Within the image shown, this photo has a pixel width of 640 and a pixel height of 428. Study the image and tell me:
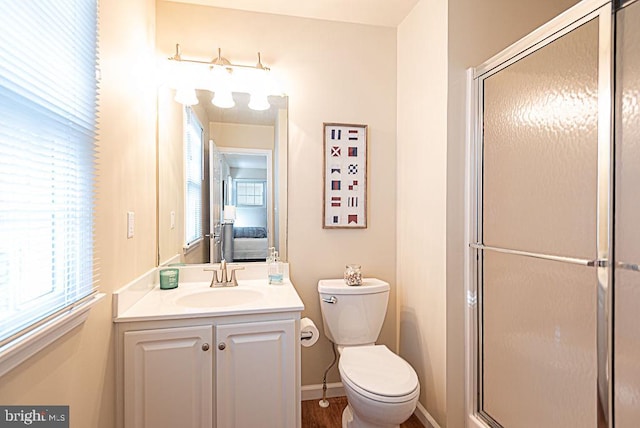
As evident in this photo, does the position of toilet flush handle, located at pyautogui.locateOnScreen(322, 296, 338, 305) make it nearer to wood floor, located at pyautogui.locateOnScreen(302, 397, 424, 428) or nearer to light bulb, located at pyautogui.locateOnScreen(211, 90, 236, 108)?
wood floor, located at pyautogui.locateOnScreen(302, 397, 424, 428)

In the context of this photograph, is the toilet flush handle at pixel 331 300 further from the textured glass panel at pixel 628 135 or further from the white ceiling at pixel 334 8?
the white ceiling at pixel 334 8

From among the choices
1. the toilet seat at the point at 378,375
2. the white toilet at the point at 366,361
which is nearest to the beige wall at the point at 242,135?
the white toilet at the point at 366,361

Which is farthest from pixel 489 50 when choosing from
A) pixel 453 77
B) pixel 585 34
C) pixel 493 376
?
pixel 493 376

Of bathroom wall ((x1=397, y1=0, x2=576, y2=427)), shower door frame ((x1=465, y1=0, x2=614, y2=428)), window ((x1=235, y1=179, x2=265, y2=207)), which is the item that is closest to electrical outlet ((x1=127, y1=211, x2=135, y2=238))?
window ((x1=235, y1=179, x2=265, y2=207))

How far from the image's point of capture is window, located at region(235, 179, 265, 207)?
2131 millimetres

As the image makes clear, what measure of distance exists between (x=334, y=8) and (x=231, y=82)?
796mm

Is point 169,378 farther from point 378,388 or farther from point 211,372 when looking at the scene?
point 378,388

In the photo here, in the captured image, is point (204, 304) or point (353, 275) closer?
point (204, 304)

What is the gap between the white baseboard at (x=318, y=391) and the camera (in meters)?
2.17

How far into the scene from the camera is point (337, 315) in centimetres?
197

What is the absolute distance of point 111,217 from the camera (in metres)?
1.33

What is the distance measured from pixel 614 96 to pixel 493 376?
1.32m

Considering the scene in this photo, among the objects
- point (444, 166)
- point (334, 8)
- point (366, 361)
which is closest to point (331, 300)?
point (366, 361)

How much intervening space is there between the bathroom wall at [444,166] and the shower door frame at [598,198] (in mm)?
45
